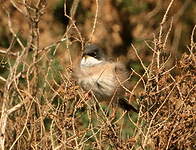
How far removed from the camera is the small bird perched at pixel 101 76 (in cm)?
629

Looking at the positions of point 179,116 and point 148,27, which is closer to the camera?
point 179,116

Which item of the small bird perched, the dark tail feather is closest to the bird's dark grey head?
the small bird perched

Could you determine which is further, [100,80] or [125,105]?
[125,105]

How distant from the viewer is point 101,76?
6.33m

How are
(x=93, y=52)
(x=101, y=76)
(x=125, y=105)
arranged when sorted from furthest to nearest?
(x=93, y=52) < (x=125, y=105) < (x=101, y=76)

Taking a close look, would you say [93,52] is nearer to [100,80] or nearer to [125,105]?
[100,80]

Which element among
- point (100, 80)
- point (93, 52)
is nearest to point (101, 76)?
point (100, 80)

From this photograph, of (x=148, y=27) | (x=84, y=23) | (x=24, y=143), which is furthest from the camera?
(x=148, y=27)

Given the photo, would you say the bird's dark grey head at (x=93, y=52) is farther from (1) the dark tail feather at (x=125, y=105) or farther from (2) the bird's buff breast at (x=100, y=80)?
(1) the dark tail feather at (x=125, y=105)

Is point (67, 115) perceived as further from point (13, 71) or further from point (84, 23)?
point (84, 23)

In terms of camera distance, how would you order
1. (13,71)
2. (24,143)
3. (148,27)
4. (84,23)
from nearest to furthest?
1. (13,71)
2. (24,143)
3. (84,23)
4. (148,27)

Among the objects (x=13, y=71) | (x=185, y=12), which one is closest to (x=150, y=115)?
(x=13, y=71)

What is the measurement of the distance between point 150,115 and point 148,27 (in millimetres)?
6759

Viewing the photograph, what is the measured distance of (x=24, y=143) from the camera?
17.7 feet
